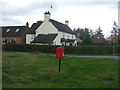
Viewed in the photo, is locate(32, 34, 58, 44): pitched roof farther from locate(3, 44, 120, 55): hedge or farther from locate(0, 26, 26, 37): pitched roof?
locate(3, 44, 120, 55): hedge

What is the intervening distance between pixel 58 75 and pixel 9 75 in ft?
9.76

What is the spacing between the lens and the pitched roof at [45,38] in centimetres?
5034

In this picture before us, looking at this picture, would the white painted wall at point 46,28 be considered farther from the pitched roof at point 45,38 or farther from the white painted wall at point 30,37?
the white painted wall at point 30,37

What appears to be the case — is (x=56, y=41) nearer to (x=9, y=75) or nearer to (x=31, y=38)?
(x=31, y=38)

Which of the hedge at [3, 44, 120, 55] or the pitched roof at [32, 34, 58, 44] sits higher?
the pitched roof at [32, 34, 58, 44]

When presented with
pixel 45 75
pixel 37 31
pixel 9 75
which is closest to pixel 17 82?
pixel 9 75

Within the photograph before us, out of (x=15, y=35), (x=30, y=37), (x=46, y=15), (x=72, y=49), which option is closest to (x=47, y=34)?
(x=46, y=15)

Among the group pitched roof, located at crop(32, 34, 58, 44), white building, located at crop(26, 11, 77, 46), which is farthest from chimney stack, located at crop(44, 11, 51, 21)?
pitched roof, located at crop(32, 34, 58, 44)

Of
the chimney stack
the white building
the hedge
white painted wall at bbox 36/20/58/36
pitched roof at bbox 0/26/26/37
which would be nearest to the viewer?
the hedge

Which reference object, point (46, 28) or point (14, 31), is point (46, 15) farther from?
point (14, 31)

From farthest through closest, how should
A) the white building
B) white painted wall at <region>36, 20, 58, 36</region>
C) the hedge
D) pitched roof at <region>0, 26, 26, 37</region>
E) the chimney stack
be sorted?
pitched roof at <region>0, 26, 26, 37</region> → the chimney stack → white painted wall at <region>36, 20, 58, 36</region> → the white building → the hedge

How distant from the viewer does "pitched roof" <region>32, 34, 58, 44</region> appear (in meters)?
50.3

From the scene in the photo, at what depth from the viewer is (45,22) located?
54719 millimetres

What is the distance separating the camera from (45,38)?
51.3 metres
